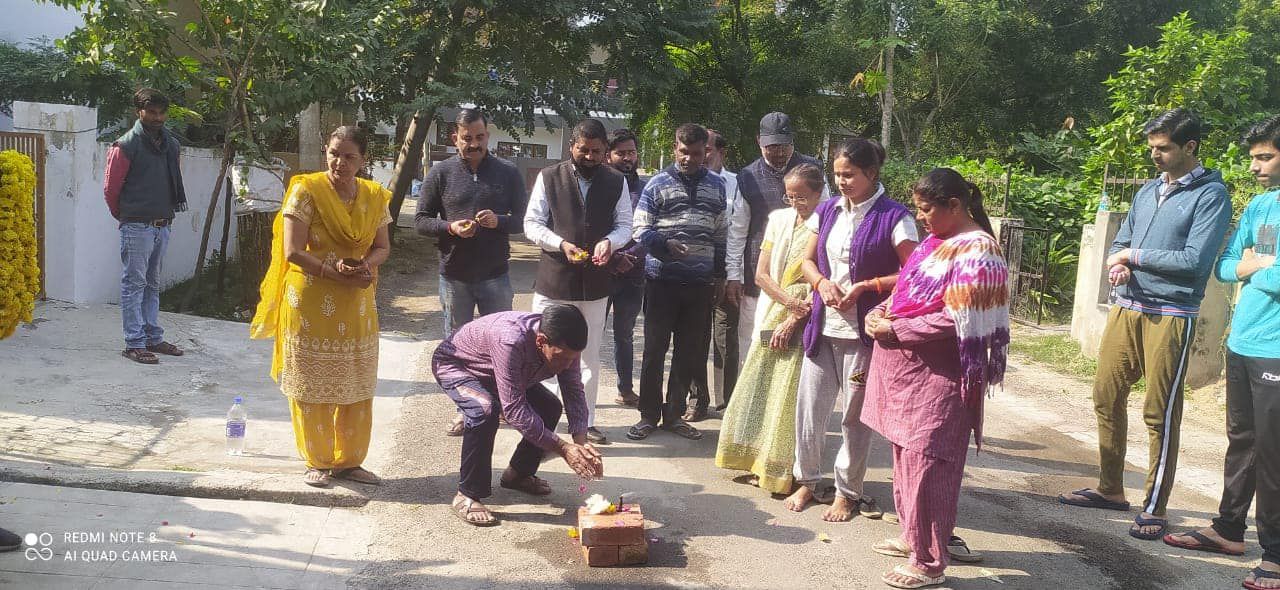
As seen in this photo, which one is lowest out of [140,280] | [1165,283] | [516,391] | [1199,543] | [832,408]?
[1199,543]

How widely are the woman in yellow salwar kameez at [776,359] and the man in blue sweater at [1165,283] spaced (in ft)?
5.44

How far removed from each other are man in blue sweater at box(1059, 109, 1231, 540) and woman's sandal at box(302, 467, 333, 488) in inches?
163

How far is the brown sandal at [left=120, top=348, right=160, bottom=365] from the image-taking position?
23.4 feet

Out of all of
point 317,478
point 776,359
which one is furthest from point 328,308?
point 776,359

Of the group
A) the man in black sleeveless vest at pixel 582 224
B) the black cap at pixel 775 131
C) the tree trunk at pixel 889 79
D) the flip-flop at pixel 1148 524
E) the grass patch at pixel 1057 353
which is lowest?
the flip-flop at pixel 1148 524

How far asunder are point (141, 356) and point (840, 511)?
5200mm

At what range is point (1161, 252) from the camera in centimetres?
493

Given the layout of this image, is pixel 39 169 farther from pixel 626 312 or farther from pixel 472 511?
pixel 472 511

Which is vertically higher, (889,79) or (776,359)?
(889,79)

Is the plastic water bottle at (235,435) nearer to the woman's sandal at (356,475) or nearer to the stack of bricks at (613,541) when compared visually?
the woman's sandal at (356,475)

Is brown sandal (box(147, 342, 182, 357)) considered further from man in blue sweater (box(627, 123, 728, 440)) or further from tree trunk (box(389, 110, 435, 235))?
tree trunk (box(389, 110, 435, 235))

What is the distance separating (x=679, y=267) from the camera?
20.4 feet

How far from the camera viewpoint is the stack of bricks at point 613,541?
424 centimetres

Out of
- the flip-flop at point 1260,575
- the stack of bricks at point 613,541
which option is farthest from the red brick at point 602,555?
the flip-flop at point 1260,575
